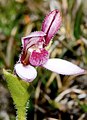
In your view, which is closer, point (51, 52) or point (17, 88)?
point (17, 88)

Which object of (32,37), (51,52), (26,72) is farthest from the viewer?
(51,52)

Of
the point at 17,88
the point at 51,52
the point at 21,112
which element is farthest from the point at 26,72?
the point at 51,52

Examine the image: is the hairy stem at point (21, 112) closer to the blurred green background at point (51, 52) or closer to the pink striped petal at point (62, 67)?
the pink striped petal at point (62, 67)

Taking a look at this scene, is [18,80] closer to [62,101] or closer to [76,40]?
[62,101]

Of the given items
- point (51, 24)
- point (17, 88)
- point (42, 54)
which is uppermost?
point (51, 24)

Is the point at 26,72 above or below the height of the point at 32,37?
below

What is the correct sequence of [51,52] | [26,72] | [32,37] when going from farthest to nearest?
1. [51,52]
2. [32,37]
3. [26,72]

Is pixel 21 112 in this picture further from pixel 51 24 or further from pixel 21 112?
pixel 51 24
